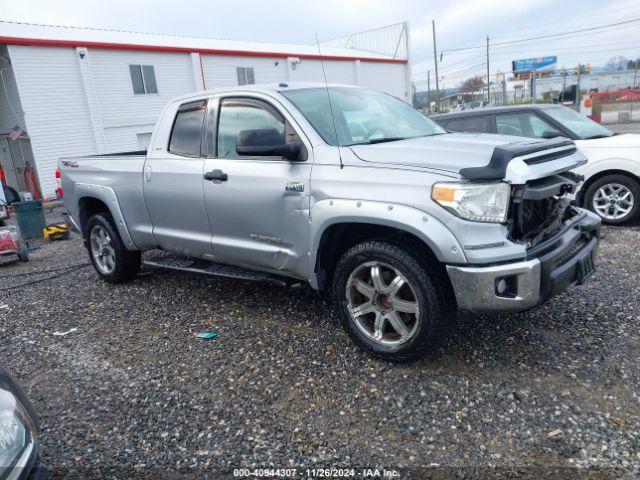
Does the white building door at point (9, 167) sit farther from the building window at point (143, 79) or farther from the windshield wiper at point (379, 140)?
the windshield wiper at point (379, 140)

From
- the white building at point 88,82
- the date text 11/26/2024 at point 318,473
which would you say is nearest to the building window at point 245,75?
the white building at point 88,82

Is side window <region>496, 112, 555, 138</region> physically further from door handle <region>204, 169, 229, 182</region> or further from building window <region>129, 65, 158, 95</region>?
building window <region>129, 65, 158, 95</region>

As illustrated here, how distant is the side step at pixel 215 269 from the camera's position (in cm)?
414

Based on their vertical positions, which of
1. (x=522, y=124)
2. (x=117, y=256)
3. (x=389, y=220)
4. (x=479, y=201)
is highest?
(x=522, y=124)

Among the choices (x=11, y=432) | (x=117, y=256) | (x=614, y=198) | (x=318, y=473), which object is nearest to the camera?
(x=11, y=432)

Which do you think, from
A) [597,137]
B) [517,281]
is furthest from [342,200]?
[597,137]

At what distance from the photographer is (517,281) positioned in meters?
2.96

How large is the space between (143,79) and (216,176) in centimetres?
1841

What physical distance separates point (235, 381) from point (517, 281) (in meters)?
1.94

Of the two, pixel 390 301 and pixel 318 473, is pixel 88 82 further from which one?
pixel 318 473

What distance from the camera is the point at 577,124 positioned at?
23.3 feet

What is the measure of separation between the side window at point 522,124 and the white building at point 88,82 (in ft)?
52.8

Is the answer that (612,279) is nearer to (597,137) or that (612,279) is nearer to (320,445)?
(597,137)

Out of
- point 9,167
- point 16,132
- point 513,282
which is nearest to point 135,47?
point 16,132
